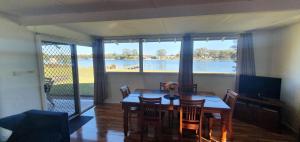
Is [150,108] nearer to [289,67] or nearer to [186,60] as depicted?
[186,60]

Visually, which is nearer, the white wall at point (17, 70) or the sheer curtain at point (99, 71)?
the white wall at point (17, 70)

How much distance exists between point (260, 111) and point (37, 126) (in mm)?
4219

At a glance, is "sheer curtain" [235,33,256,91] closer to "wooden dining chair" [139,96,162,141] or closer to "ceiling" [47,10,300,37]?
"ceiling" [47,10,300,37]

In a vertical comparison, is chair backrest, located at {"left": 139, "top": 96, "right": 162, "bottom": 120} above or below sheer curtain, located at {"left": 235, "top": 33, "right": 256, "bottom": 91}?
below

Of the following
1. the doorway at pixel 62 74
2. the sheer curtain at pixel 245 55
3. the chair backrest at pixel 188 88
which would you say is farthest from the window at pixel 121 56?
the sheer curtain at pixel 245 55

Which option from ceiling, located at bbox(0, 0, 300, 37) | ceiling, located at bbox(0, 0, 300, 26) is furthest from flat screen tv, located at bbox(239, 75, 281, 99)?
ceiling, located at bbox(0, 0, 300, 26)

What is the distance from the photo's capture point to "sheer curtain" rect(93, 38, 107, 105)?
16.1 ft

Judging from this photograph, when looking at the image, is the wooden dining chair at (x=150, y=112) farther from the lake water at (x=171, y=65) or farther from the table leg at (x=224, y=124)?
the lake water at (x=171, y=65)

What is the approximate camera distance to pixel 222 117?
2887 mm

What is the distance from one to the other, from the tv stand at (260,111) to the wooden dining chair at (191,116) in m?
1.67

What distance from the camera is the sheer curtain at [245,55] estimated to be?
4.09 meters

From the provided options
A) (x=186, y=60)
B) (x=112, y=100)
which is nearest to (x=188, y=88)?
(x=186, y=60)

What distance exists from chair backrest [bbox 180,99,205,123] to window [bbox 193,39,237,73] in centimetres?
216

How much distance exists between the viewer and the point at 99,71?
4.97 m
